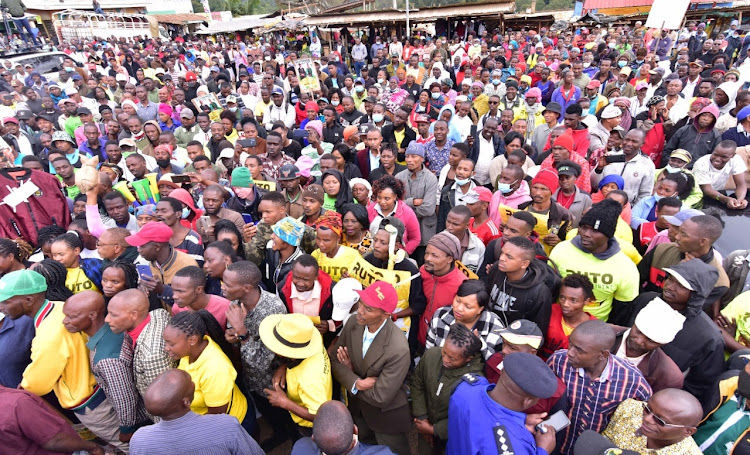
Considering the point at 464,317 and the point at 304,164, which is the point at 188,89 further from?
the point at 464,317

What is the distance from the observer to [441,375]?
272cm

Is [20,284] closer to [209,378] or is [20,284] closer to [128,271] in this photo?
[128,271]

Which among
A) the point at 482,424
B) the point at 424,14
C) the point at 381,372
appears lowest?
the point at 381,372

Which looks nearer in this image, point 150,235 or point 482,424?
point 482,424

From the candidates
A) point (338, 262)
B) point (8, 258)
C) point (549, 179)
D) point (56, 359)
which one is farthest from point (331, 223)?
point (8, 258)

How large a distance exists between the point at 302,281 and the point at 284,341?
2.58ft

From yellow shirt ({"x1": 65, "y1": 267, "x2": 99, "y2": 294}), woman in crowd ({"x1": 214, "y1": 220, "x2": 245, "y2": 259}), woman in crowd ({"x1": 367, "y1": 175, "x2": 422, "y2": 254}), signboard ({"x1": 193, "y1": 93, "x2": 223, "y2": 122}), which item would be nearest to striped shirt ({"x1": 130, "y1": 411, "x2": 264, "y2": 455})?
woman in crowd ({"x1": 214, "y1": 220, "x2": 245, "y2": 259})

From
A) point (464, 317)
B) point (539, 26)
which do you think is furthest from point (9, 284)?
point (539, 26)

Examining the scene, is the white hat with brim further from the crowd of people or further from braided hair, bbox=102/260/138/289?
braided hair, bbox=102/260/138/289

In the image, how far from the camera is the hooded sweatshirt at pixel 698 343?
274cm

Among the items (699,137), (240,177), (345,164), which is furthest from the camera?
(345,164)

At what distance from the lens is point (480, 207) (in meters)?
4.32

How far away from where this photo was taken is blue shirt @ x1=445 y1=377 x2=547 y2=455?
2055 millimetres

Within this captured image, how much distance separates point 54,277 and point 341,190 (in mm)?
3014
